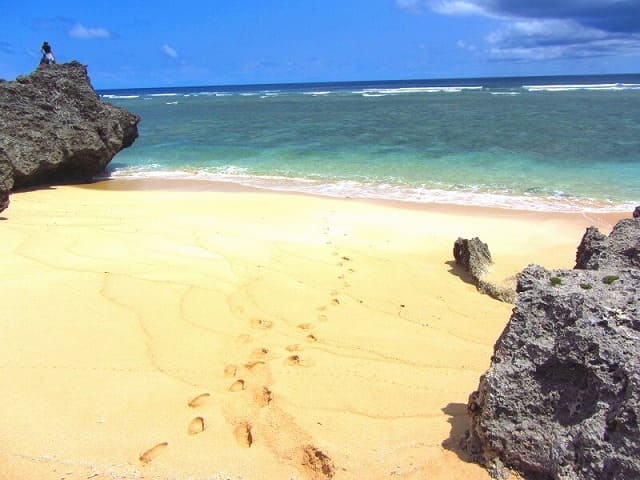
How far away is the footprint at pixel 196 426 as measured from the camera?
2.70 meters

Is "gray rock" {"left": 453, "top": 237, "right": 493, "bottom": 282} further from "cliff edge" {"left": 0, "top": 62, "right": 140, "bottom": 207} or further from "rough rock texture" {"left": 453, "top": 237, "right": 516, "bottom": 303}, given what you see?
"cliff edge" {"left": 0, "top": 62, "right": 140, "bottom": 207}

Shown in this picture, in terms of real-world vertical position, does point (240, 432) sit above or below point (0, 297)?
below

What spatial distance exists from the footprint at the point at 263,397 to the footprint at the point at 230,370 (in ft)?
0.91

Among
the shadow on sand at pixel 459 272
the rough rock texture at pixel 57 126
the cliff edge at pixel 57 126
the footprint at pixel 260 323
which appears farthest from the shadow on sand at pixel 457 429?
the rough rock texture at pixel 57 126

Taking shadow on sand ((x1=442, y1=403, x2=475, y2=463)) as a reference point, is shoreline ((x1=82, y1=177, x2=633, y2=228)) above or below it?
above

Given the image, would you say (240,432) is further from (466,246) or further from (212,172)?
(212,172)

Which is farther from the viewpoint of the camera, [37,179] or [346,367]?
[37,179]

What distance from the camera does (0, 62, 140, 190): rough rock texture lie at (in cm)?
1070

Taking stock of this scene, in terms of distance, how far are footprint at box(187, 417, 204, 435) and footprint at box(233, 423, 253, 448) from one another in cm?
18

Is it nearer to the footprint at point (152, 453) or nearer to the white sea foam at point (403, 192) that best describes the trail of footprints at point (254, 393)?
the footprint at point (152, 453)

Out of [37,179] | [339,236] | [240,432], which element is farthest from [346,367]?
[37,179]

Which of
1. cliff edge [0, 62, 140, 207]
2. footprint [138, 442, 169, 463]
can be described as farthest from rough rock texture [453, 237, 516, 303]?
cliff edge [0, 62, 140, 207]

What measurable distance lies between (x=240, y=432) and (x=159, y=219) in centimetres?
549

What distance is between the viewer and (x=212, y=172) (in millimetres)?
15234
